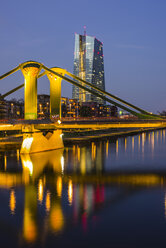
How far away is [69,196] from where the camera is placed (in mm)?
24484

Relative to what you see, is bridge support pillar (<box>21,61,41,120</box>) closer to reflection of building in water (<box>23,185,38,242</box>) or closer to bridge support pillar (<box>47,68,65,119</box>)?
bridge support pillar (<box>47,68,65,119</box>)

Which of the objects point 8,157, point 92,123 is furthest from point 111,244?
point 8,157

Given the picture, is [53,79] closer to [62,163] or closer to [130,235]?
[62,163]

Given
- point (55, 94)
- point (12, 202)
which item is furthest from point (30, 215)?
point (55, 94)

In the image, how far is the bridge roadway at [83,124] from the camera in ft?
140

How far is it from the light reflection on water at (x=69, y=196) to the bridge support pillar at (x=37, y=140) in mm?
6325

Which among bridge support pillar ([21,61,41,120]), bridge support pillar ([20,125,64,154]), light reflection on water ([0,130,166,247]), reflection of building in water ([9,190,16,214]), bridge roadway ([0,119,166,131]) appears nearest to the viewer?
light reflection on water ([0,130,166,247])

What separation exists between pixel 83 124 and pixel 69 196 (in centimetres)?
2177

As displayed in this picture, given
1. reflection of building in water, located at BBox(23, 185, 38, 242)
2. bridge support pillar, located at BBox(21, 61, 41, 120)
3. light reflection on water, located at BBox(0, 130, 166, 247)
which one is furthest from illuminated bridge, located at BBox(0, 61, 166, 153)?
reflection of building in water, located at BBox(23, 185, 38, 242)

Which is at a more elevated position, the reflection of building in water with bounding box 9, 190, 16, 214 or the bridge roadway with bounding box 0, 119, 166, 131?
the bridge roadway with bounding box 0, 119, 166, 131

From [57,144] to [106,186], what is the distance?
30.0 m

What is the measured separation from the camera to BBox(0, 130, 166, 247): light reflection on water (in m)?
16.8

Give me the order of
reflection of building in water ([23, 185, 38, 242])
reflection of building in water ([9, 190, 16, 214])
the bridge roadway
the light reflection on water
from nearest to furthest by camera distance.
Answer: reflection of building in water ([23, 185, 38, 242]) < the light reflection on water < reflection of building in water ([9, 190, 16, 214]) < the bridge roadway

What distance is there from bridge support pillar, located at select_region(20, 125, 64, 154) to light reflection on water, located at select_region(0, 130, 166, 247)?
20.8ft
